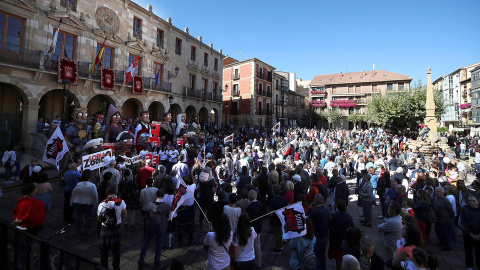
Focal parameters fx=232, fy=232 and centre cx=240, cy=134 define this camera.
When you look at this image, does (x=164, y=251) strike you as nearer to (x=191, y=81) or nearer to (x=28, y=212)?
(x=28, y=212)

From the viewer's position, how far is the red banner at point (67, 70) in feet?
45.7

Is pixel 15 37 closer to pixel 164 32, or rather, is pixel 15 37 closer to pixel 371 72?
pixel 164 32

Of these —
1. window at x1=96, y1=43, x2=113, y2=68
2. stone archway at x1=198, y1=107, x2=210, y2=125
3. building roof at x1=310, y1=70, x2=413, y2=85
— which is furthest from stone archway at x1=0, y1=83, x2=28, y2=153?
building roof at x1=310, y1=70, x2=413, y2=85

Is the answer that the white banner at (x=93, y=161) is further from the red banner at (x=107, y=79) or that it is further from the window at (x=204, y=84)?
the window at (x=204, y=84)

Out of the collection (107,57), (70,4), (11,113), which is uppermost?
(70,4)

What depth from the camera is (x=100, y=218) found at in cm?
425

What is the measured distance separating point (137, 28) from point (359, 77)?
152 feet


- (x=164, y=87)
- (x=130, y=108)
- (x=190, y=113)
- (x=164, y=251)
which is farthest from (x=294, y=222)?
(x=190, y=113)

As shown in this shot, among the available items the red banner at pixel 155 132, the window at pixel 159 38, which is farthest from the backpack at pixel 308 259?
the window at pixel 159 38

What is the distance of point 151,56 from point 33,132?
35.2 feet

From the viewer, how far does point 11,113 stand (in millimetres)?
13602

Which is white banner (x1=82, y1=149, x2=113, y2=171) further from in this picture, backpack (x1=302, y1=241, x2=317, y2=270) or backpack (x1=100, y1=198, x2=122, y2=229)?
backpack (x1=302, y1=241, x2=317, y2=270)

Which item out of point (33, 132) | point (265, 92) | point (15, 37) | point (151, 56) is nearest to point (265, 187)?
point (33, 132)

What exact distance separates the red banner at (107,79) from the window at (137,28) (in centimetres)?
460
